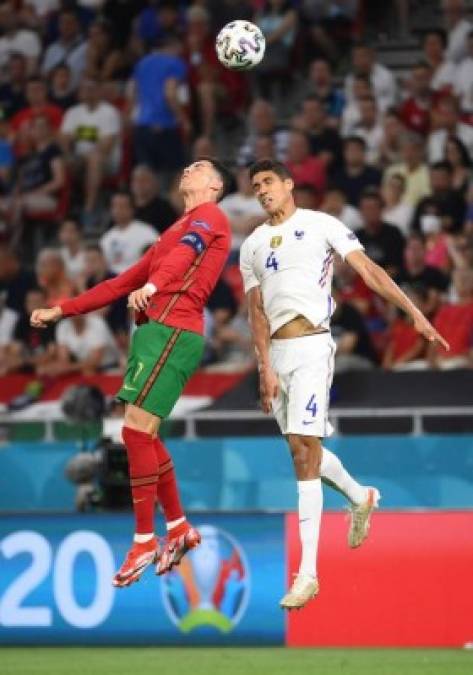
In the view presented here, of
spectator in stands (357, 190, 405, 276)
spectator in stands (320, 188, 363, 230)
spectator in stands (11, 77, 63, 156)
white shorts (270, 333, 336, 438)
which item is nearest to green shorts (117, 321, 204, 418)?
white shorts (270, 333, 336, 438)

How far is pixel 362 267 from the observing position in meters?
10.4

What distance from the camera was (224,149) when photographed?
66.7 ft

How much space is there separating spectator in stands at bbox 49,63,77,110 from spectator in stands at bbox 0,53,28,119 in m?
0.52

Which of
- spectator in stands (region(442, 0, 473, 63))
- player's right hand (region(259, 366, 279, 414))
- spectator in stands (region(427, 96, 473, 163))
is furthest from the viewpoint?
spectator in stands (region(442, 0, 473, 63))

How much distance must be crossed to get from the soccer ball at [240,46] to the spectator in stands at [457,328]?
4412mm

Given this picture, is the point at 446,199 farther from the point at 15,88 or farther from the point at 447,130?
the point at 15,88

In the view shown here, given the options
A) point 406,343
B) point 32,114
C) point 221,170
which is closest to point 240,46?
point 221,170

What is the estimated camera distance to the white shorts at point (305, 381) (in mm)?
10766

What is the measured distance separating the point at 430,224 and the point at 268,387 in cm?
644

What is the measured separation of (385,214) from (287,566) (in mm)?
6155

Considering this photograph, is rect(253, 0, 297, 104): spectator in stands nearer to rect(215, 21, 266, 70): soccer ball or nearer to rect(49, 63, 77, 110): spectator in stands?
rect(49, 63, 77, 110): spectator in stands

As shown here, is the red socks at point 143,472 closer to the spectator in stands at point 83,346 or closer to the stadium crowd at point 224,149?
the stadium crowd at point 224,149

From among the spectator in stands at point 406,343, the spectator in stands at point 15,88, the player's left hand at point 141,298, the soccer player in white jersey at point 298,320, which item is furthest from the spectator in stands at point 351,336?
the spectator in stands at point 15,88

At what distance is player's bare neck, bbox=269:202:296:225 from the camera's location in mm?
10906
